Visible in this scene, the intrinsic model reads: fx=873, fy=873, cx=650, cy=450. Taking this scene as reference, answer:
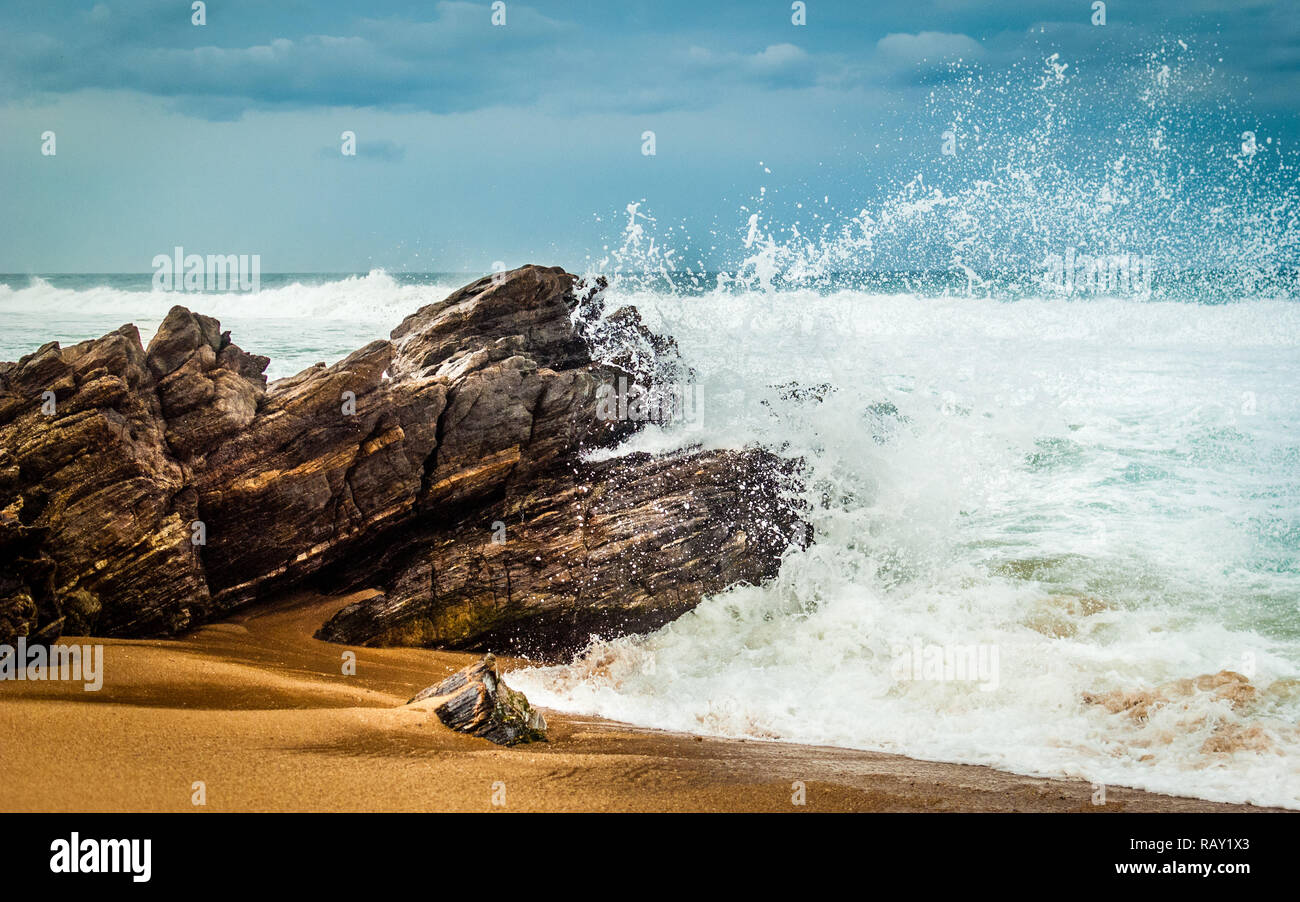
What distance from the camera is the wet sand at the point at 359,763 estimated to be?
14.7 feet

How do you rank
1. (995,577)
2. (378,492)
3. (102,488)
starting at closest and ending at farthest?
(102,488) < (378,492) < (995,577)

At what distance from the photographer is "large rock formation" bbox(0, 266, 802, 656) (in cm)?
756

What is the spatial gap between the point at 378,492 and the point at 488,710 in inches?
154

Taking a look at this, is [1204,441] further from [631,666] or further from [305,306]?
[305,306]

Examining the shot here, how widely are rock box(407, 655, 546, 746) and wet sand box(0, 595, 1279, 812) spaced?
107mm

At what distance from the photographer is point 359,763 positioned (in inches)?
197

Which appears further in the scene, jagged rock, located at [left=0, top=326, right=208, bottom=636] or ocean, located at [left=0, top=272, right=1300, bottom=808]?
jagged rock, located at [left=0, top=326, right=208, bottom=636]

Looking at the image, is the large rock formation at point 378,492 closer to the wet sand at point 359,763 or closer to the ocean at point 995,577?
the ocean at point 995,577

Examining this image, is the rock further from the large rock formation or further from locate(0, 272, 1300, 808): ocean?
the large rock formation

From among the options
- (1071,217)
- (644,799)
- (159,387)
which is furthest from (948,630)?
(1071,217)

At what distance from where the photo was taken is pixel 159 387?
8586mm

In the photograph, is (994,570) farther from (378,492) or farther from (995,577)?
(378,492)

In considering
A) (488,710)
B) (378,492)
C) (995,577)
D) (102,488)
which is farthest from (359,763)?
(995,577)

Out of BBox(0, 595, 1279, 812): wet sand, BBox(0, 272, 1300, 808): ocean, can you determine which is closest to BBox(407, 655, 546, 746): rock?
BBox(0, 595, 1279, 812): wet sand
